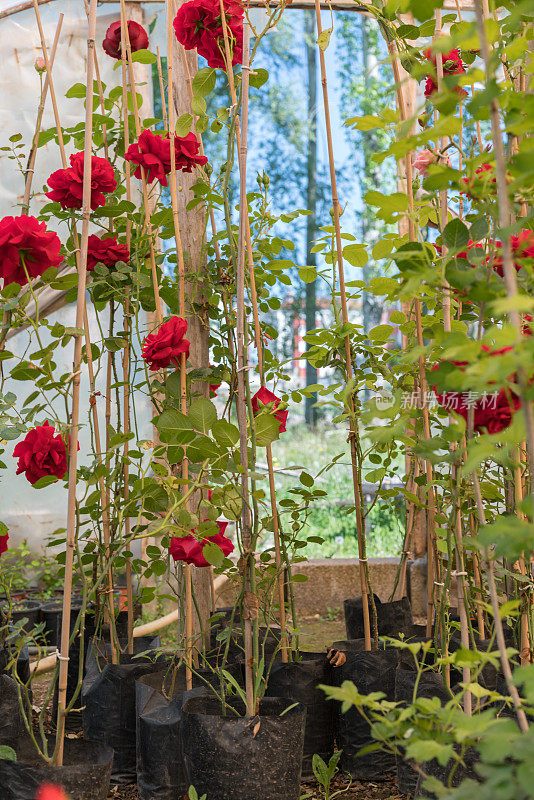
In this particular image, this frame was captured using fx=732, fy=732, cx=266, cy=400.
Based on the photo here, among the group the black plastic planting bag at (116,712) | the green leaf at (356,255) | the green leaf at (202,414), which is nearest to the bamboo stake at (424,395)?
the green leaf at (356,255)

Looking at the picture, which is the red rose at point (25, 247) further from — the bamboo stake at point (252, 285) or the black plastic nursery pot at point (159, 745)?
the black plastic nursery pot at point (159, 745)

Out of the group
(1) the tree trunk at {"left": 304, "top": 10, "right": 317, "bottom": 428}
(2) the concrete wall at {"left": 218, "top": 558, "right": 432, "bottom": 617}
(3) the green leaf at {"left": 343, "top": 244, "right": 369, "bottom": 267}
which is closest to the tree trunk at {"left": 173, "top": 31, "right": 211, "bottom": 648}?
(3) the green leaf at {"left": 343, "top": 244, "right": 369, "bottom": 267}

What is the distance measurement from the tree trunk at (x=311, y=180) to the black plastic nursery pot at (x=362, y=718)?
7.14ft

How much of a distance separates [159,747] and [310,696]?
0.95ft

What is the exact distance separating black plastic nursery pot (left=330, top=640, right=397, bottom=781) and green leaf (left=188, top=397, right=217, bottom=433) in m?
0.61

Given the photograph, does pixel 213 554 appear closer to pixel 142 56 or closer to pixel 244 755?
pixel 244 755

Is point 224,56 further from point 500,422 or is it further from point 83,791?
point 83,791

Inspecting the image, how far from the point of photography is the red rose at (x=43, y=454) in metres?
1.25

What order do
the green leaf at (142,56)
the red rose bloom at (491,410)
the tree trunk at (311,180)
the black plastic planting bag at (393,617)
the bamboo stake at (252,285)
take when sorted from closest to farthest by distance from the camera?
the red rose bloom at (491,410)
the bamboo stake at (252,285)
the green leaf at (142,56)
the black plastic planting bag at (393,617)
the tree trunk at (311,180)

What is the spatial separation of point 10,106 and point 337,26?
5.37 feet

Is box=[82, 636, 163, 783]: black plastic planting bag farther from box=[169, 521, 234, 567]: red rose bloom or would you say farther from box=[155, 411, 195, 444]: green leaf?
box=[155, 411, 195, 444]: green leaf

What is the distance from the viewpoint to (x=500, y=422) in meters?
0.75

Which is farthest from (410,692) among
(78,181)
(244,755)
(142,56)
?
(142,56)

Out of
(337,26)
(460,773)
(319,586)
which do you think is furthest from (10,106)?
(460,773)
